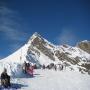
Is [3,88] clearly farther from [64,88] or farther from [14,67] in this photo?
[14,67]

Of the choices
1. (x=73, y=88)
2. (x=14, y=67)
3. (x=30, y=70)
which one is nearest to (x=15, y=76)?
(x=14, y=67)

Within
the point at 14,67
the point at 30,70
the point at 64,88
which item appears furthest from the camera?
the point at 30,70

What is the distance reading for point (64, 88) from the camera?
30.0 m

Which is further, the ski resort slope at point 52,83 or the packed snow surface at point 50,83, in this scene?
the ski resort slope at point 52,83

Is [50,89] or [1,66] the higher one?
[1,66]

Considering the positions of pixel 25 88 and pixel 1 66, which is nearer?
pixel 25 88

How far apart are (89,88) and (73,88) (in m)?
1.95

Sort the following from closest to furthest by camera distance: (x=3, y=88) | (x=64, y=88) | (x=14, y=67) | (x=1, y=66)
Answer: (x=3, y=88) → (x=64, y=88) → (x=1, y=66) → (x=14, y=67)

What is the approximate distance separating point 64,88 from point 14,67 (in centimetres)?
1003

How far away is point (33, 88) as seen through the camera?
28.3 meters

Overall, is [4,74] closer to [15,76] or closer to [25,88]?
[25,88]

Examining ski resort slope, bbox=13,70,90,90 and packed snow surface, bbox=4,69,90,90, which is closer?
packed snow surface, bbox=4,69,90,90

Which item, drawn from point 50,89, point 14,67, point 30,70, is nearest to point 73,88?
point 50,89

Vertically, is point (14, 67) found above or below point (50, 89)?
above
